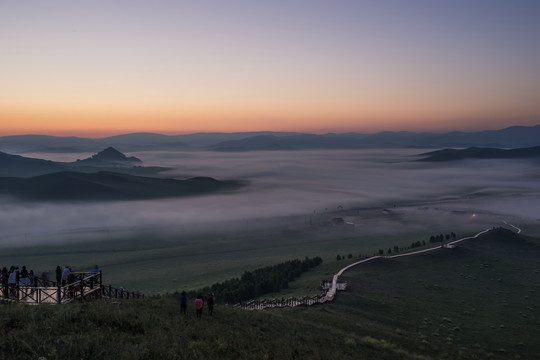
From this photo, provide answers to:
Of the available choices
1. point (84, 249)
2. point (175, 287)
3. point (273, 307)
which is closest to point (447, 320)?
point (273, 307)

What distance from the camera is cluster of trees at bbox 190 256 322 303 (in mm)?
51750

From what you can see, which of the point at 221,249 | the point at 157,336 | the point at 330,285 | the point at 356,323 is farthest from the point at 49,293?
the point at 221,249

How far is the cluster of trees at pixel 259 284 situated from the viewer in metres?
51.8

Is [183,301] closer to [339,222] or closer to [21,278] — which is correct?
[21,278]

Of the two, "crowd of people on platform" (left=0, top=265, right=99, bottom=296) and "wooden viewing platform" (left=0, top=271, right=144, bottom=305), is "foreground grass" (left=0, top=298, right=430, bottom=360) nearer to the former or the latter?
"wooden viewing platform" (left=0, top=271, right=144, bottom=305)

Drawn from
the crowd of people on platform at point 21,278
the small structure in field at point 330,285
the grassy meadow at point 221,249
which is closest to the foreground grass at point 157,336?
the crowd of people on platform at point 21,278

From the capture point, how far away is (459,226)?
5512 inches

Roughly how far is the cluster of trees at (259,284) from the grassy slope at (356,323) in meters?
9.55

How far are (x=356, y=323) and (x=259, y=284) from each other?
21.0m

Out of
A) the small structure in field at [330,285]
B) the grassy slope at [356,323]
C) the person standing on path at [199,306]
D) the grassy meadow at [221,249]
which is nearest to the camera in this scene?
the grassy slope at [356,323]

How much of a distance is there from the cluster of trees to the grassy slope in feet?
31.3

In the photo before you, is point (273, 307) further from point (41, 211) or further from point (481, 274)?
point (41, 211)

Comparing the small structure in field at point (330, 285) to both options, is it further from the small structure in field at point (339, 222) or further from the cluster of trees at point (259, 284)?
the small structure in field at point (339, 222)

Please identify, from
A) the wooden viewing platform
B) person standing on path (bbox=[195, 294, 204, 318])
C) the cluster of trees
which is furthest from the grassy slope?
the cluster of trees
